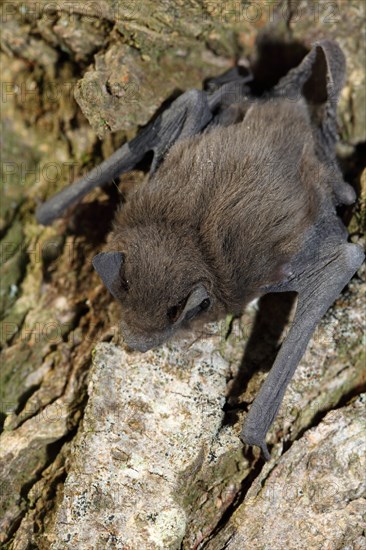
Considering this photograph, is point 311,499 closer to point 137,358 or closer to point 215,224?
point 137,358

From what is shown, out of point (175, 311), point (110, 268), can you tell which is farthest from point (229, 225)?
point (110, 268)

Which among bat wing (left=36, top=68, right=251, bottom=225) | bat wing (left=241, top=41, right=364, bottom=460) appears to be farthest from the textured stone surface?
bat wing (left=36, top=68, right=251, bottom=225)

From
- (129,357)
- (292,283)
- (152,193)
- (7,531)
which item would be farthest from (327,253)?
(7,531)

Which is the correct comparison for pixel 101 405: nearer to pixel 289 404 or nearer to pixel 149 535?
pixel 149 535

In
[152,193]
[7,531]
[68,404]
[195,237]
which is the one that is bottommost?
[7,531]

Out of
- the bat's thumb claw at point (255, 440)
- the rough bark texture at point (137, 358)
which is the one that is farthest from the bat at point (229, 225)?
the rough bark texture at point (137, 358)

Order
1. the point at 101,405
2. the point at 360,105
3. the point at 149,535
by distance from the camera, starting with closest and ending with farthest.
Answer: the point at 149,535, the point at 101,405, the point at 360,105
